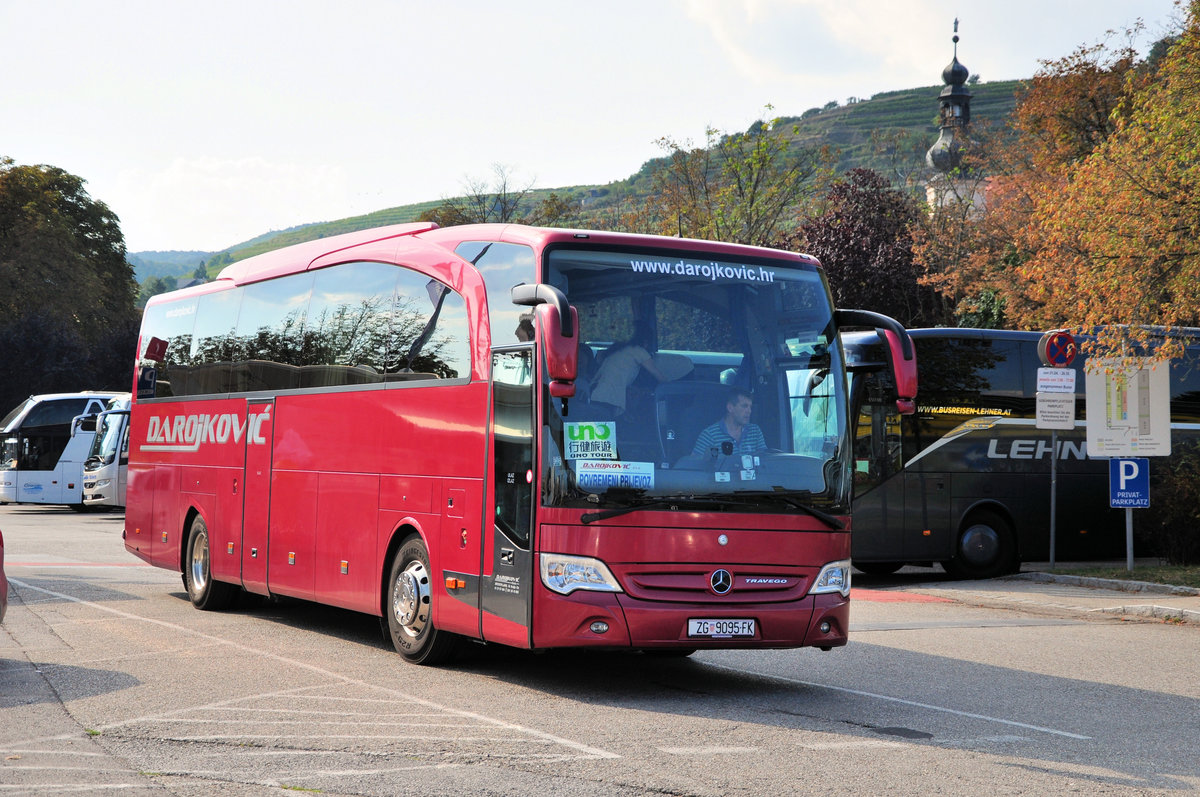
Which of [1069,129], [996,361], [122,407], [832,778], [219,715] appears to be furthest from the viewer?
[1069,129]

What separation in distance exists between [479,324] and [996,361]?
12.2 meters

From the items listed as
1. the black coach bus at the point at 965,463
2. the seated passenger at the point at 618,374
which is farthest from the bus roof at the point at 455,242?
the black coach bus at the point at 965,463

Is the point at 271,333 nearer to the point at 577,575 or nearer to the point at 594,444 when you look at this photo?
the point at 594,444

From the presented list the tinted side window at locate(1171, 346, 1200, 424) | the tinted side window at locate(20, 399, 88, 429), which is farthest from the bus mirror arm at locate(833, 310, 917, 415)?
the tinted side window at locate(20, 399, 88, 429)

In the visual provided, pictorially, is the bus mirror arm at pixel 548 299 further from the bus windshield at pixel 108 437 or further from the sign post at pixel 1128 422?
the bus windshield at pixel 108 437

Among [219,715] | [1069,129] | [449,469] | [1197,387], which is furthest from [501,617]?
[1069,129]

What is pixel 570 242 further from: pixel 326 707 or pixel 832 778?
pixel 832 778

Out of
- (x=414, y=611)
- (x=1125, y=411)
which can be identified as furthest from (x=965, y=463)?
(x=414, y=611)

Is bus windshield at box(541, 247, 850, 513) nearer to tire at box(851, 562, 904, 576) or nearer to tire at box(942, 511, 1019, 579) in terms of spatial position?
tire at box(942, 511, 1019, 579)

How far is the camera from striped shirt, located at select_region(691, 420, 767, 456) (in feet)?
30.2

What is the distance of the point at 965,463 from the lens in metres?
19.9

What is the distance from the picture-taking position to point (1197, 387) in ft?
71.7

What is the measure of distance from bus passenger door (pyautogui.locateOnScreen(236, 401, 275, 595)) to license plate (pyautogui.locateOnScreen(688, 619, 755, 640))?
222 inches

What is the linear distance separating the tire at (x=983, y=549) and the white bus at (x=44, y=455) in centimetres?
2726
